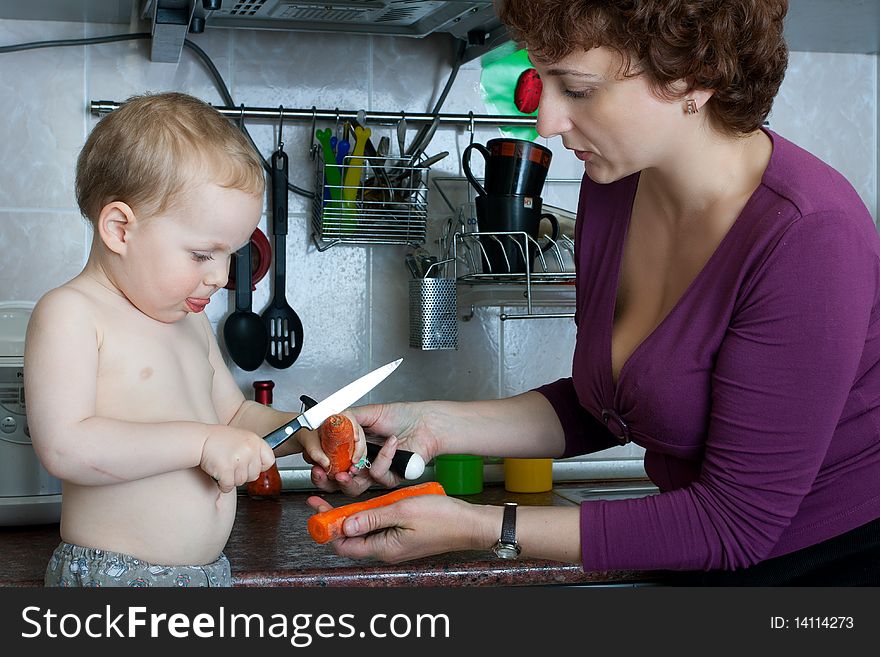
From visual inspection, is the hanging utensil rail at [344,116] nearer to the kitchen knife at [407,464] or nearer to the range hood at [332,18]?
the range hood at [332,18]

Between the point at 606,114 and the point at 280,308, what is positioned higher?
the point at 606,114

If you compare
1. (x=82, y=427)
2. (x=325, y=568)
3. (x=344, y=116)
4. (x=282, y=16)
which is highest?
(x=282, y=16)

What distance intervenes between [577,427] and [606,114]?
1.52 ft

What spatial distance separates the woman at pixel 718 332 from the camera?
3.27 feet

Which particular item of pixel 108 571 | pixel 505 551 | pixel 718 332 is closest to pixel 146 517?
pixel 108 571

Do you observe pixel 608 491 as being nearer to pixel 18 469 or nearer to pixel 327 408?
pixel 327 408

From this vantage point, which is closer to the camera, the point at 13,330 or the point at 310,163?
the point at 13,330

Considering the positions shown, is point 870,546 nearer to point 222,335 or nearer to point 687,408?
point 687,408

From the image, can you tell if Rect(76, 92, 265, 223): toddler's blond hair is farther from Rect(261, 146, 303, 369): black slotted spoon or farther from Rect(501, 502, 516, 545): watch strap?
Rect(261, 146, 303, 369): black slotted spoon

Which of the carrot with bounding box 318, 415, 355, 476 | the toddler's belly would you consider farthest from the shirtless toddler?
the carrot with bounding box 318, 415, 355, 476

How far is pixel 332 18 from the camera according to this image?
1.70 meters

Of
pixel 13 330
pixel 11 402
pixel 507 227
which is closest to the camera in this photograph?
pixel 11 402

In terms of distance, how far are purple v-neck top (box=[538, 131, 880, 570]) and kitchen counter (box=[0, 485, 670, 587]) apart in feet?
0.96

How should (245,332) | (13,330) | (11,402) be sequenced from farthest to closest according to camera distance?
(245,332) < (13,330) < (11,402)
